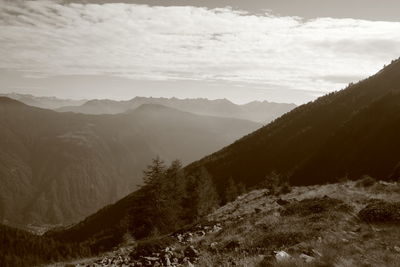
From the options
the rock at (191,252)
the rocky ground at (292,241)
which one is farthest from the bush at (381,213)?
the rock at (191,252)

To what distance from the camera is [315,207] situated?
24.0 metres

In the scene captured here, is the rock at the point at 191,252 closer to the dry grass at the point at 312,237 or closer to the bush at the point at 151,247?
the dry grass at the point at 312,237

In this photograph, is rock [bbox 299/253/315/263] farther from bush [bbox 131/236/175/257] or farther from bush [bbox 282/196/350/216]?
bush [bbox 282/196/350/216]

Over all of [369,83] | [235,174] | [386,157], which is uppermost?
[369,83]

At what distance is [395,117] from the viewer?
2849 inches

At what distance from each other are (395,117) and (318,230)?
62.8 meters

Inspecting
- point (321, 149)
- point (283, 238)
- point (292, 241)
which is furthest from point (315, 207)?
point (321, 149)

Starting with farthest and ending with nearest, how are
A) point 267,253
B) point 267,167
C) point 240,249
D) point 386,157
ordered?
point 267,167 < point 386,157 < point 240,249 < point 267,253

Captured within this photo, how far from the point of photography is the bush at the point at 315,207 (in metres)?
22.9

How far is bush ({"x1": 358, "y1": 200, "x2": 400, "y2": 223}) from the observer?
20.2 meters

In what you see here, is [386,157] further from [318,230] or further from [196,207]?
[318,230]

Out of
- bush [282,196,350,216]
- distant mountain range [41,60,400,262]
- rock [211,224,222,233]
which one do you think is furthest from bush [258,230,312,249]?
distant mountain range [41,60,400,262]

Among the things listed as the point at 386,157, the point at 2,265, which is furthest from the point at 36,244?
the point at 386,157

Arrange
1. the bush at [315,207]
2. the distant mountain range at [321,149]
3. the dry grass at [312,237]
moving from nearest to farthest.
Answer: the dry grass at [312,237]
the bush at [315,207]
the distant mountain range at [321,149]
